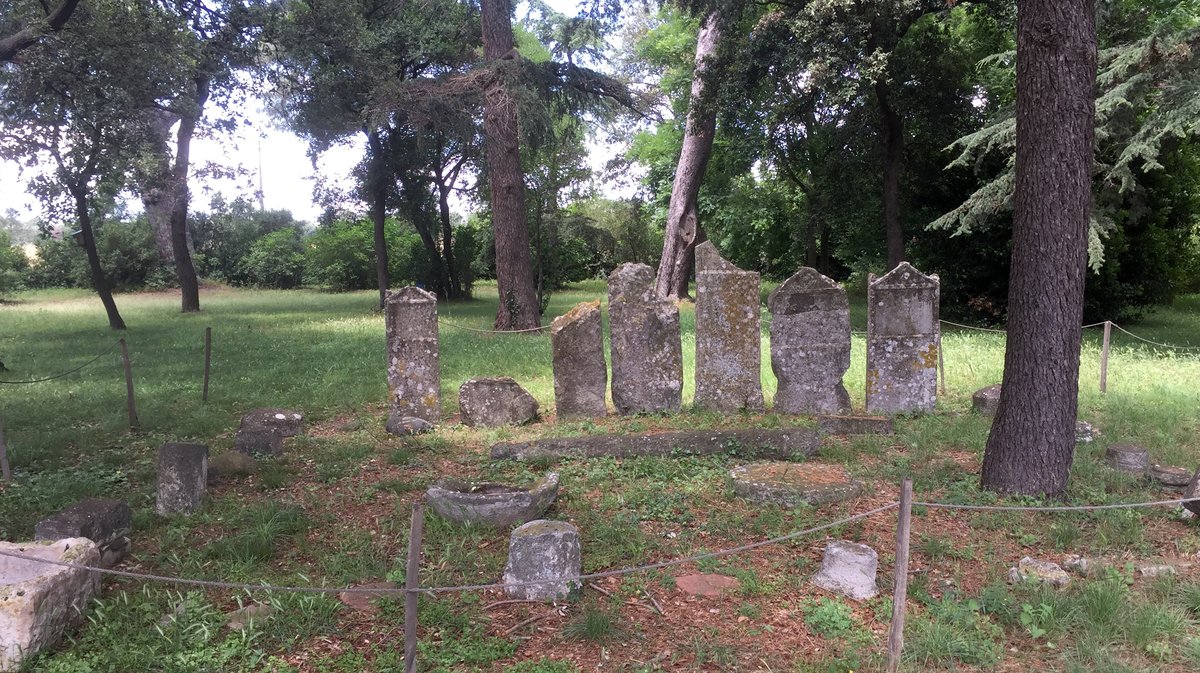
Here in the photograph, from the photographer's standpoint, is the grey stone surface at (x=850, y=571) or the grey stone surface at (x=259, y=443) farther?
the grey stone surface at (x=259, y=443)

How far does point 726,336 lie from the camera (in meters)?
8.76

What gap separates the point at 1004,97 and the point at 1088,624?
18452 millimetres

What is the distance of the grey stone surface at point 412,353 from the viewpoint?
8.85 m

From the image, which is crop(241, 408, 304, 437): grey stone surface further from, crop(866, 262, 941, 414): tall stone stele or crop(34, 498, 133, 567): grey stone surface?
crop(866, 262, 941, 414): tall stone stele

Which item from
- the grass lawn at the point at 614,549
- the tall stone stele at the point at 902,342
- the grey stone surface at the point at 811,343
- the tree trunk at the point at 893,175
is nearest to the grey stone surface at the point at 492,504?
the grass lawn at the point at 614,549

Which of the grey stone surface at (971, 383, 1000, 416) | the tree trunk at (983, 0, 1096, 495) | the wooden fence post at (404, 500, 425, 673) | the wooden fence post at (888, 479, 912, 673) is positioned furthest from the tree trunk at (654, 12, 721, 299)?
the wooden fence post at (404, 500, 425, 673)

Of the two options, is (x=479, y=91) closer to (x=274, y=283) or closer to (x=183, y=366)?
(x=183, y=366)

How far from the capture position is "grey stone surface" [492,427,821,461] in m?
7.19

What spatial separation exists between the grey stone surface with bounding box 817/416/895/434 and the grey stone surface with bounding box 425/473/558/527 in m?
3.63

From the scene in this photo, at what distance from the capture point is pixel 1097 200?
16.3m

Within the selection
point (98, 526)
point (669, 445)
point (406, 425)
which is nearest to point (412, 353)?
point (406, 425)

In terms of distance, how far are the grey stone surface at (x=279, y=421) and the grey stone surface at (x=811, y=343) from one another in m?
5.56

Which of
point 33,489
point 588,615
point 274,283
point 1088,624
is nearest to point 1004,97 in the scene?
point 1088,624

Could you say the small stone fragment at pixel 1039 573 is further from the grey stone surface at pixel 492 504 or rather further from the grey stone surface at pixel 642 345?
the grey stone surface at pixel 642 345
